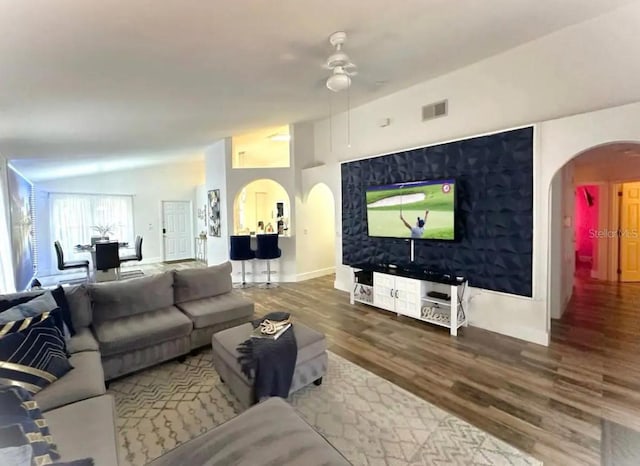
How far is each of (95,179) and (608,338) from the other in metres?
11.2

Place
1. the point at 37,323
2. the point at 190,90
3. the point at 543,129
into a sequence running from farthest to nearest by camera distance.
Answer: the point at 190,90, the point at 543,129, the point at 37,323

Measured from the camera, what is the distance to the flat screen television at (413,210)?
4008 mm

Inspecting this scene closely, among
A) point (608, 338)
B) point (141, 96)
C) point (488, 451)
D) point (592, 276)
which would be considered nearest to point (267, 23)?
point (141, 96)

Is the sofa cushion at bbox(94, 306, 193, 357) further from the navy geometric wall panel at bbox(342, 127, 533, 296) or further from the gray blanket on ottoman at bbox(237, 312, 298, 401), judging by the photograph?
the navy geometric wall panel at bbox(342, 127, 533, 296)

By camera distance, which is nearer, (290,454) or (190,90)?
(290,454)

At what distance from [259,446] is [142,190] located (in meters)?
9.52

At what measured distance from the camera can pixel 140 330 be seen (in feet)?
9.28

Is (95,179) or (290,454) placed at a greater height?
(95,179)

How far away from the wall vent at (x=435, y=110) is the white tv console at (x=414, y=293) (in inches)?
88.9

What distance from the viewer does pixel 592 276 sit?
634 cm

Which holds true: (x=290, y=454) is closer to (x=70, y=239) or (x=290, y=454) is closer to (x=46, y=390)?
(x=46, y=390)

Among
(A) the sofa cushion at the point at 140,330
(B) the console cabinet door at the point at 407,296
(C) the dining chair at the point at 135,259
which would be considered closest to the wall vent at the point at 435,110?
(B) the console cabinet door at the point at 407,296

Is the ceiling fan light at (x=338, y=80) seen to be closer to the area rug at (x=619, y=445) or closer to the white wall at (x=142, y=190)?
the area rug at (x=619, y=445)

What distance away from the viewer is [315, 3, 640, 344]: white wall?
292 centimetres
